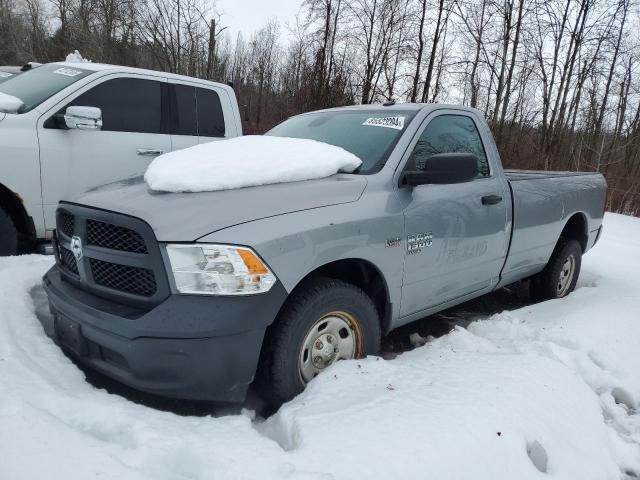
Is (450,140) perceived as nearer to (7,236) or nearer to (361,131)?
(361,131)

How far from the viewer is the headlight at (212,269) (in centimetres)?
197

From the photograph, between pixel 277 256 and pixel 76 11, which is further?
pixel 76 11

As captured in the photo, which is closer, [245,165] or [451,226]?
[245,165]

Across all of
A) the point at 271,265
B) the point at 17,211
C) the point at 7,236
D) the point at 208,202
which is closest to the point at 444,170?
the point at 271,265

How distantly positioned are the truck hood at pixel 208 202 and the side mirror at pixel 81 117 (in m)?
1.74

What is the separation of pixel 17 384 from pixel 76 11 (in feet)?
85.9

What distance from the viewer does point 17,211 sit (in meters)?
4.00

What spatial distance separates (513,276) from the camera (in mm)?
4039

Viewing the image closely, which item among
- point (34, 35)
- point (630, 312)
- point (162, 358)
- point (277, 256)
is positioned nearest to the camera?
point (162, 358)

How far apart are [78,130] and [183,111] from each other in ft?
4.15

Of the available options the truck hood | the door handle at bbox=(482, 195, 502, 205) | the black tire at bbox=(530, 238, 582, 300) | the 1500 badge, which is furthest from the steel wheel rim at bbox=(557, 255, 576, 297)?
the truck hood

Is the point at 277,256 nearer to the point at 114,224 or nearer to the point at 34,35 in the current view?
the point at 114,224

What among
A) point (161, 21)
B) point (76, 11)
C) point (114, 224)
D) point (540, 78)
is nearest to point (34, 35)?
point (76, 11)

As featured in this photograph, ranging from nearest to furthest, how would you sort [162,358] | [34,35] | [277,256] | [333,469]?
[333,469], [162,358], [277,256], [34,35]
